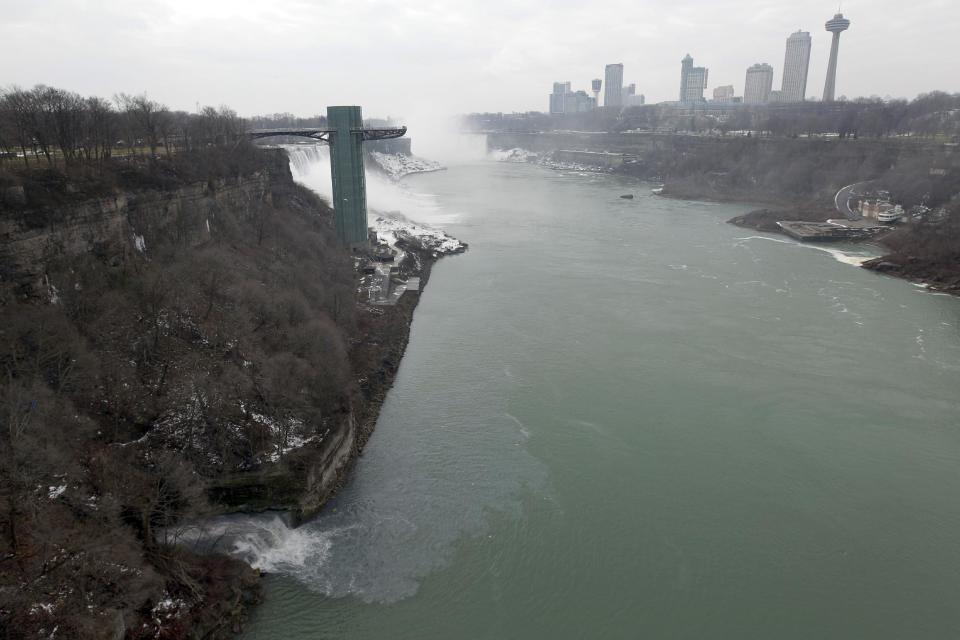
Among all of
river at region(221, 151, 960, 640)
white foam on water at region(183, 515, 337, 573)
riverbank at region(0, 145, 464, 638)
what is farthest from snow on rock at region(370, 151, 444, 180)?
white foam on water at region(183, 515, 337, 573)

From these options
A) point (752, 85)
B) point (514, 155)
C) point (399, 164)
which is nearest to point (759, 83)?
point (752, 85)

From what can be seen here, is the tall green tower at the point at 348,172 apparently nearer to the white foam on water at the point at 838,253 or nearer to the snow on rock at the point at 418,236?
the snow on rock at the point at 418,236

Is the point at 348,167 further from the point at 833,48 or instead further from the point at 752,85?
the point at 752,85

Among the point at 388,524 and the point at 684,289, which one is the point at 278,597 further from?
the point at 684,289

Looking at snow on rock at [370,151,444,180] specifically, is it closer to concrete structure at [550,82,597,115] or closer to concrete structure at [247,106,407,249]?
concrete structure at [247,106,407,249]

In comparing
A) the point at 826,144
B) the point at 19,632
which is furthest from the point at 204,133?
the point at 826,144

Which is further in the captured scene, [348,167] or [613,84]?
[613,84]
